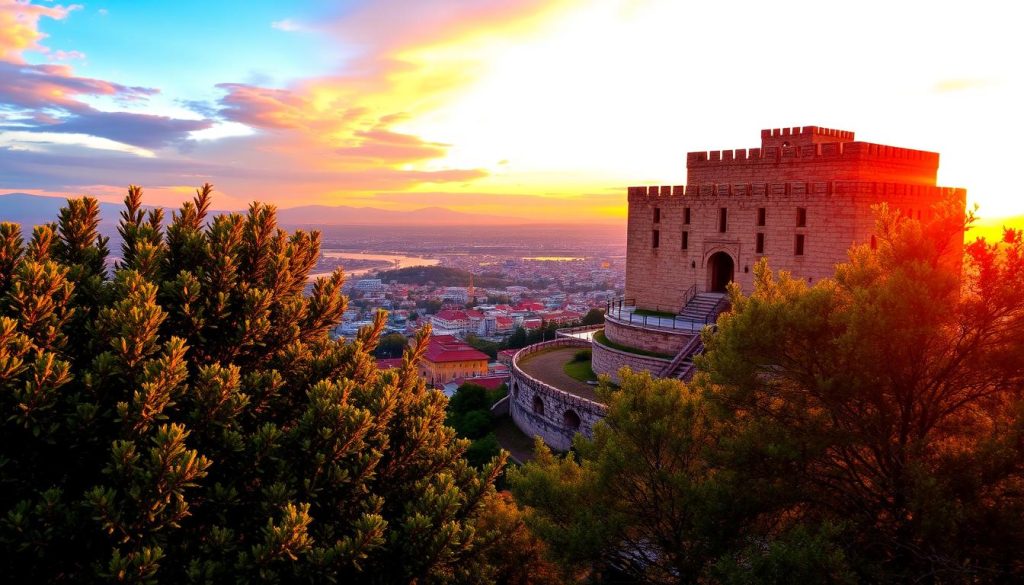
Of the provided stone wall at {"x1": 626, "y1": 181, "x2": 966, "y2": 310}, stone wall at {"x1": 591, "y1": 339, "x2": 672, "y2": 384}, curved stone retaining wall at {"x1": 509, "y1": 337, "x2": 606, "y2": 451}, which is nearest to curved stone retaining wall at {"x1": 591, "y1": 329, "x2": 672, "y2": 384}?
stone wall at {"x1": 591, "y1": 339, "x2": 672, "y2": 384}

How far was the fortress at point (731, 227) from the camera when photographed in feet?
82.1

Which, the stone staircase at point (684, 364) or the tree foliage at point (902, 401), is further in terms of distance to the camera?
the stone staircase at point (684, 364)

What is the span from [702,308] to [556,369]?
776cm

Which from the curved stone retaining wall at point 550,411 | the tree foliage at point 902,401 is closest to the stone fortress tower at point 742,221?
the curved stone retaining wall at point 550,411

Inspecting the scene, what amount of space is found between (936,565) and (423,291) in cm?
15441

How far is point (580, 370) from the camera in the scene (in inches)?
1233

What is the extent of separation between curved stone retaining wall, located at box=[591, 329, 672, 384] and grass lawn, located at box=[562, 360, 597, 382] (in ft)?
1.21

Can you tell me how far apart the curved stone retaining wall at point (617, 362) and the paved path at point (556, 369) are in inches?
43.3

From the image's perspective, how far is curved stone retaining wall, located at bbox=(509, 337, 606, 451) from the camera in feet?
82.1

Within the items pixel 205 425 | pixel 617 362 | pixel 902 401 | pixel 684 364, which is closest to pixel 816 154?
pixel 684 364

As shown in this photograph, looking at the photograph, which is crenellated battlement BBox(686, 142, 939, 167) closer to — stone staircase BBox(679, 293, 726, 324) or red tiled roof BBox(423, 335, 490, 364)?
stone staircase BBox(679, 293, 726, 324)

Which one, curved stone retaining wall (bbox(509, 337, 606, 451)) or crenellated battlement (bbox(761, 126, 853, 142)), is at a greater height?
crenellated battlement (bbox(761, 126, 853, 142))

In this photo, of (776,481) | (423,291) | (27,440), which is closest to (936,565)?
(776,481)

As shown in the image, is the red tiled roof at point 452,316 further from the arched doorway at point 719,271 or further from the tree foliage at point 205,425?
the tree foliage at point 205,425
